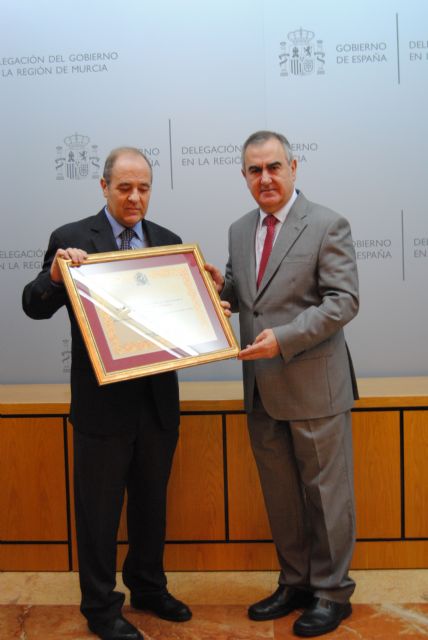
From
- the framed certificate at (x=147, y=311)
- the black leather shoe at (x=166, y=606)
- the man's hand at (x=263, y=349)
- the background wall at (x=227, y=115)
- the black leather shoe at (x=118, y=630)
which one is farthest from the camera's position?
the background wall at (x=227, y=115)

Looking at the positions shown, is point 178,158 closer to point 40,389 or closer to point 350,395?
point 40,389

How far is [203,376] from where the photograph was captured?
342 cm

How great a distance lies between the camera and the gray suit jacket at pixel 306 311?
224cm

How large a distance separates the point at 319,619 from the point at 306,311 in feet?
3.48

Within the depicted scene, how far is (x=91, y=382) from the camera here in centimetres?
227

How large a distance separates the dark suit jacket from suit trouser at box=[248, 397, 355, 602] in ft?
1.32

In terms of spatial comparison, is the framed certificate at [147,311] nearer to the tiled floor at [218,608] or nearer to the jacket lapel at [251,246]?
the jacket lapel at [251,246]

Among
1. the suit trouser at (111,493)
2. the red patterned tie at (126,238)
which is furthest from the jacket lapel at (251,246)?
the suit trouser at (111,493)

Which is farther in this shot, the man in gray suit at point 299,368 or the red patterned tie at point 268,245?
the red patterned tie at point 268,245

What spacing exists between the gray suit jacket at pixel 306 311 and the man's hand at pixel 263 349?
0.02m

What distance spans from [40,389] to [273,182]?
159cm

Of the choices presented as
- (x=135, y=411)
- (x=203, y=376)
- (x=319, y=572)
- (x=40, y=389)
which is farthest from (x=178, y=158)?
(x=319, y=572)

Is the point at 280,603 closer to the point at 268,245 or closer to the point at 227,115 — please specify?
the point at 268,245

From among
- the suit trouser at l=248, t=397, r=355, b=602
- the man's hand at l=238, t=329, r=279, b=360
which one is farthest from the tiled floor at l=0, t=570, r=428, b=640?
the man's hand at l=238, t=329, r=279, b=360
